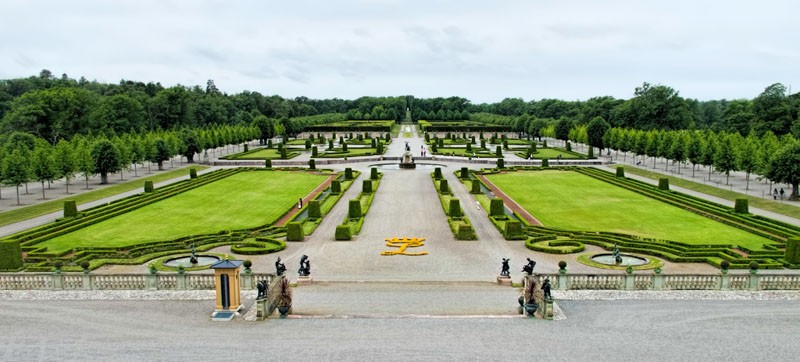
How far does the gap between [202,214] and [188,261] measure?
46.9 ft

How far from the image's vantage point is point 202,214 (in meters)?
43.2

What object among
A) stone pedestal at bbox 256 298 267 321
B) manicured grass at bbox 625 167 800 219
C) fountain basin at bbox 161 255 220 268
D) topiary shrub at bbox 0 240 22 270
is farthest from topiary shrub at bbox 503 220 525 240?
topiary shrub at bbox 0 240 22 270

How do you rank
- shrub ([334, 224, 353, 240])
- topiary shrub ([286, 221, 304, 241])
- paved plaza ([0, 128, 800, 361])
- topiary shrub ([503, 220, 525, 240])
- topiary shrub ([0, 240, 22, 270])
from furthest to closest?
topiary shrub ([503, 220, 525, 240]) < shrub ([334, 224, 353, 240]) < topiary shrub ([286, 221, 304, 241]) < topiary shrub ([0, 240, 22, 270]) < paved plaza ([0, 128, 800, 361])

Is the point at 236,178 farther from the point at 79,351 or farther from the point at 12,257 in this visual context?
the point at 79,351

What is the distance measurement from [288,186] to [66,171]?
22050mm

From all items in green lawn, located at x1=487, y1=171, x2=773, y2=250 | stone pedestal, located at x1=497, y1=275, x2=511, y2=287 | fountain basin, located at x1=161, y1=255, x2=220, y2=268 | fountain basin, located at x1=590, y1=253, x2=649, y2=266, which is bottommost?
fountain basin, located at x1=590, y1=253, x2=649, y2=266

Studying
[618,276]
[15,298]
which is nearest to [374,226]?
[618,276]

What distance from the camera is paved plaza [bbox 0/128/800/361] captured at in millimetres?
16609

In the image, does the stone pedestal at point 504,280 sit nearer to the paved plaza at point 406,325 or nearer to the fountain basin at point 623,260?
the paved plaza at point 406,325

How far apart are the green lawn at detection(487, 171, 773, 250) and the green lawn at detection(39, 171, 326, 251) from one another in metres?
21.2

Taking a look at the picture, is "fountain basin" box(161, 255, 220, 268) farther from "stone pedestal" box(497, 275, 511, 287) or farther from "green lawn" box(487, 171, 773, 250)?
"green lawn" box(487, 171, 773, 250)

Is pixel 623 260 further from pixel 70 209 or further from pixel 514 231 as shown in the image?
pixel 70 209

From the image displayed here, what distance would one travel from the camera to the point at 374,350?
54.9ft

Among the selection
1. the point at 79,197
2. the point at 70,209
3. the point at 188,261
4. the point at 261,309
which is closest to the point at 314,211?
the point at 188,261
